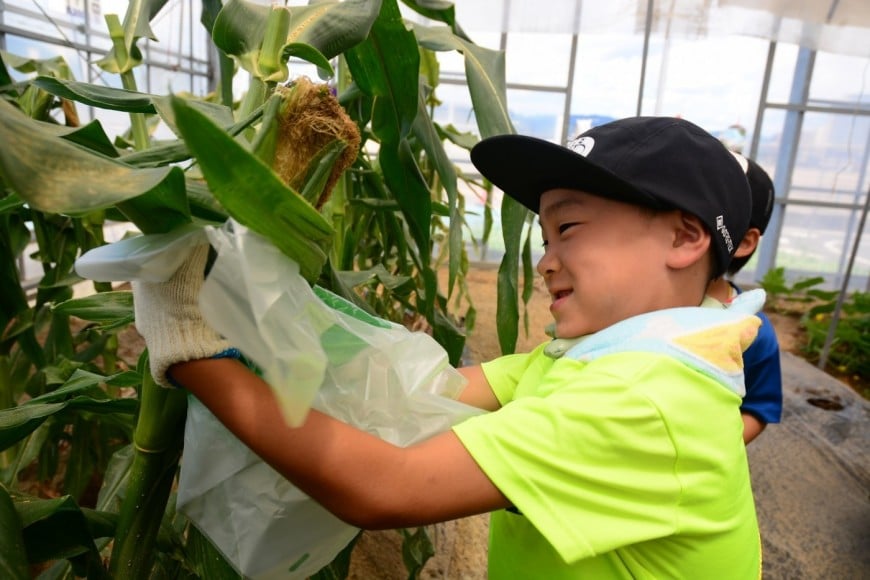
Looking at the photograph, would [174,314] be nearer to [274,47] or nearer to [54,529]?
[274,47]

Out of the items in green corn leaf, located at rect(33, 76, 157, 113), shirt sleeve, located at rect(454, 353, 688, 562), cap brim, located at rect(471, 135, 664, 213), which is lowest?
shirt sleeve, located at rect(454, 353, 688, 562)

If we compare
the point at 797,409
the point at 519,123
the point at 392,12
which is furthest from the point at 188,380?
the point at 519,123

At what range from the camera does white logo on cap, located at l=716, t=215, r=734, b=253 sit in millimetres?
454

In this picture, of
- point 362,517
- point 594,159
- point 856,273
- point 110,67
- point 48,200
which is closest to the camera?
point 48,200

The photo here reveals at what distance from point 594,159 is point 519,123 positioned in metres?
4.22

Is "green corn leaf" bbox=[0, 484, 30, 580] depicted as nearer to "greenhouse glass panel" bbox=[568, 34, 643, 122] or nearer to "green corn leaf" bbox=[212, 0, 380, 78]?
"green corn leaf" bbox=[212, 0, 380, 78]

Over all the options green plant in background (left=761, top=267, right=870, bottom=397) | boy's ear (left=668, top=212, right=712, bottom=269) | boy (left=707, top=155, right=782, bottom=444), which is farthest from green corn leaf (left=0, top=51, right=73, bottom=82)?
green plant in background (left=761, top=267, right=870, bottom=397)

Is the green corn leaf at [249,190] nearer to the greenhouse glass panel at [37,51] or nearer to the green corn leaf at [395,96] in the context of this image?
the green corn leaf at [395,96]

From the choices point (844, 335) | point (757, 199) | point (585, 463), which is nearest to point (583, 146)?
→ point (585, 463)

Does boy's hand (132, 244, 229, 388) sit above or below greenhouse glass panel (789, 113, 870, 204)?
above

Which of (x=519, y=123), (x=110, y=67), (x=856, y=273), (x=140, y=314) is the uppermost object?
(x=110, y=67)

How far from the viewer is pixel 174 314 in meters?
0.31

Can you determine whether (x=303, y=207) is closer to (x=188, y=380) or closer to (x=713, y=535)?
(x=188, y=380)

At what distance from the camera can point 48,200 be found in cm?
23
